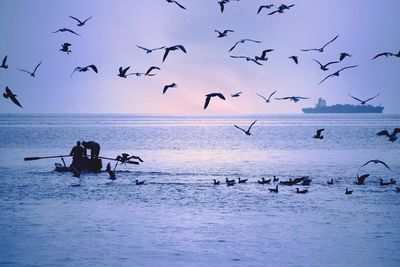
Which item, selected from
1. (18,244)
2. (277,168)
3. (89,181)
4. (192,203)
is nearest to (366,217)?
(192,203)

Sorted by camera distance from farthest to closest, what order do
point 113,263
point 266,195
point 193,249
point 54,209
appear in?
1. point 266,195
2. point 54,209
3. point 193,249
4. point 113,263

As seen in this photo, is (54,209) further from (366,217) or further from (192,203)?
(366,217)

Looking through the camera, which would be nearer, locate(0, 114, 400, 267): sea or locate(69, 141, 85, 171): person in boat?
locate(0, 114, 400, 267): sea

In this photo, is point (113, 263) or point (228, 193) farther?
point (228, 193)

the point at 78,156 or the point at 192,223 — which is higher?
the point at 78,156

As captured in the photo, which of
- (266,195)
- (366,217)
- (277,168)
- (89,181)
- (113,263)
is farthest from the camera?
(277,168)

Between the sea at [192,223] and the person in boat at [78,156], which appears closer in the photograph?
the sea at [192,223]

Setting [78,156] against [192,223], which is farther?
[78,156]

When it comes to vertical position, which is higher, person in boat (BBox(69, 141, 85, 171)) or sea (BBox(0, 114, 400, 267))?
person in boat (BBox(69, 141, 85, 171))

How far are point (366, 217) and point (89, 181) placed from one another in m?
19.4

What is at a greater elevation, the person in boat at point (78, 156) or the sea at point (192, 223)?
the person in boat at point (78, 156)

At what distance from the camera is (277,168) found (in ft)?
144

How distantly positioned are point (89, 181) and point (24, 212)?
11.2m

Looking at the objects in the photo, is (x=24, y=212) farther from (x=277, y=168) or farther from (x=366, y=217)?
(x=277, y=168)
